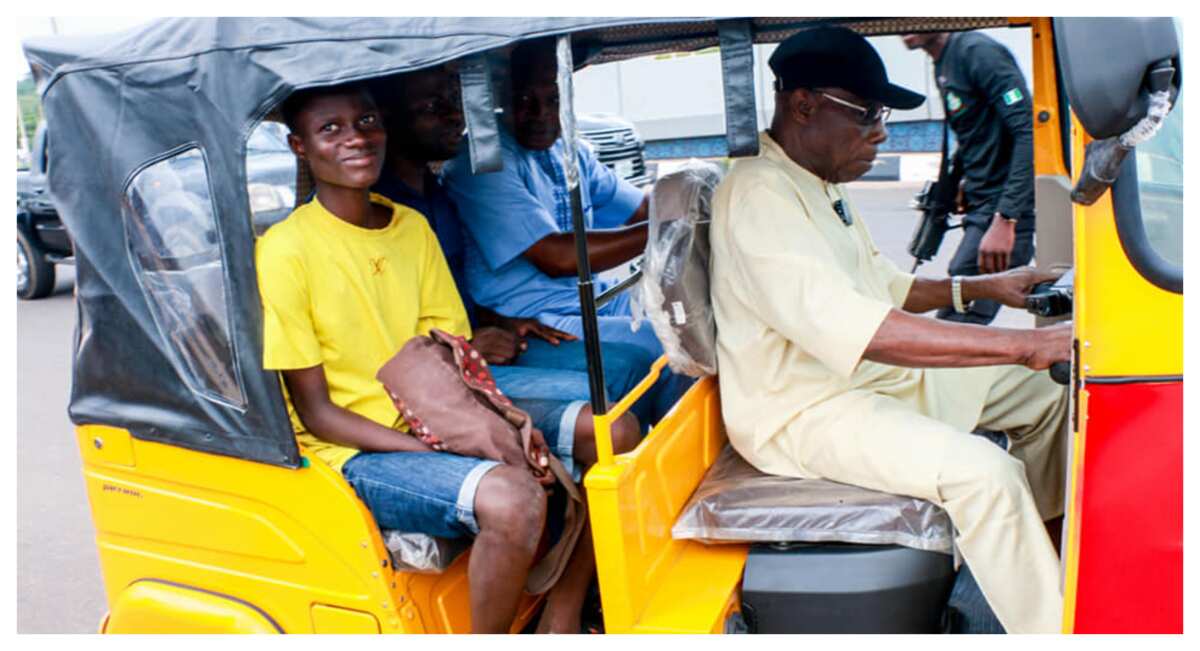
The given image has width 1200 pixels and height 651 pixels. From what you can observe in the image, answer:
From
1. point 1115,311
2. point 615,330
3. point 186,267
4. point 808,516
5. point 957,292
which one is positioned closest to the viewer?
point 1115,311

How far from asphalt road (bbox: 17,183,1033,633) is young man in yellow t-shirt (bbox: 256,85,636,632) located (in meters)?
1.89

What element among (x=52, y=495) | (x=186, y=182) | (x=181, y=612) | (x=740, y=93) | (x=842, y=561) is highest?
(x=740, y=93)

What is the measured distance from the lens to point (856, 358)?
219 cm

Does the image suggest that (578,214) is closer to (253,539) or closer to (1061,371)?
(1061,371)

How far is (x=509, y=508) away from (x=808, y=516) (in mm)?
633

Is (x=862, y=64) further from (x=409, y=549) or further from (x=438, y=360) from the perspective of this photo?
(x=409, y=549)

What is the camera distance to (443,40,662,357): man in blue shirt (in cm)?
302

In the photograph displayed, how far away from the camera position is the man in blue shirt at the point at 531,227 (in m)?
3.02

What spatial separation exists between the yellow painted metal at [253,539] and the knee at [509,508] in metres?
0.28

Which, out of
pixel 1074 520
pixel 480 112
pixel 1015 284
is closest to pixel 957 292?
pixel 1015 284

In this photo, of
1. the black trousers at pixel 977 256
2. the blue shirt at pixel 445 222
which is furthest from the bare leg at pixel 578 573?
the black trousers at pixel 977 256

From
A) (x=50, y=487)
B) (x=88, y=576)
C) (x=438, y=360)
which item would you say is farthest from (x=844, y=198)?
(x=50, y=487)

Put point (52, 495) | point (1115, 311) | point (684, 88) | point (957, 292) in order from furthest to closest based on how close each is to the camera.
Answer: point (684, 88) → point (52, 495) → point (957, 292) → point (1115, 311)

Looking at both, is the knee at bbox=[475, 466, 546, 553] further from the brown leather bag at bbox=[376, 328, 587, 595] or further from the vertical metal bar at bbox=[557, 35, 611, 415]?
the vertical metal bar at bbox=[557, 35, 611, 415]
